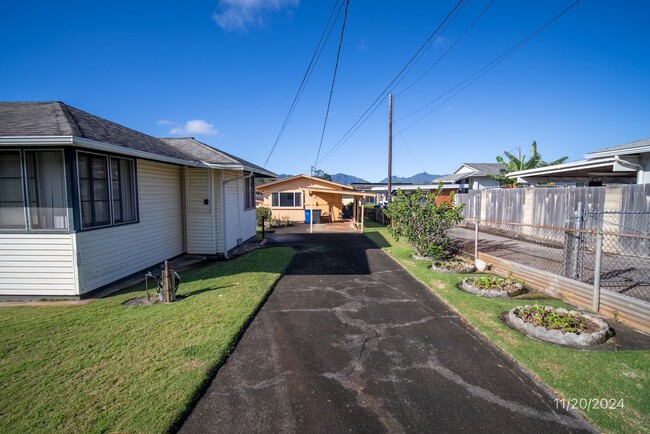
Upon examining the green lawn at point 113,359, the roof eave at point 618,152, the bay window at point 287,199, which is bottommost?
the green lawn at point 113,359

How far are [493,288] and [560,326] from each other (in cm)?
201

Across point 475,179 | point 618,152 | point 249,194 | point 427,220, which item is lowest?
point 427,220

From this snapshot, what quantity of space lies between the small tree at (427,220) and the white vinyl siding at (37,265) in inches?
344

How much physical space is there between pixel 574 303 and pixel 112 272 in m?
9.58

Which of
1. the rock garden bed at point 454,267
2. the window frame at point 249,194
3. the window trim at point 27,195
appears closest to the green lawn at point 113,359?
the window trim at point 27,195

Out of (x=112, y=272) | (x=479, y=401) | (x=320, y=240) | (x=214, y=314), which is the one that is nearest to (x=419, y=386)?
(x=479, y=401)

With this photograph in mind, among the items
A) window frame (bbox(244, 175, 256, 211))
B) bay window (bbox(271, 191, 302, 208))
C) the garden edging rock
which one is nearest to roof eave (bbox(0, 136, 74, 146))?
window frame (bbox(244, 175, 256, 211))

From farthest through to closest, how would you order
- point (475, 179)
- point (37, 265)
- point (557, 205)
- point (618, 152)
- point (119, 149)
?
point (475, 179)
point (557, 205)
point (618, 152)
point (119, 149)
point (37, 265)

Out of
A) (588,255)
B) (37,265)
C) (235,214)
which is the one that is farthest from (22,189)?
(588,255)

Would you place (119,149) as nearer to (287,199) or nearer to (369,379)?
(369,379)

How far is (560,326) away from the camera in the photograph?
4.47 m

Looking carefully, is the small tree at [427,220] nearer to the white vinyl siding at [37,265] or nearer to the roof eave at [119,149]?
the roof eave at [119,149]
